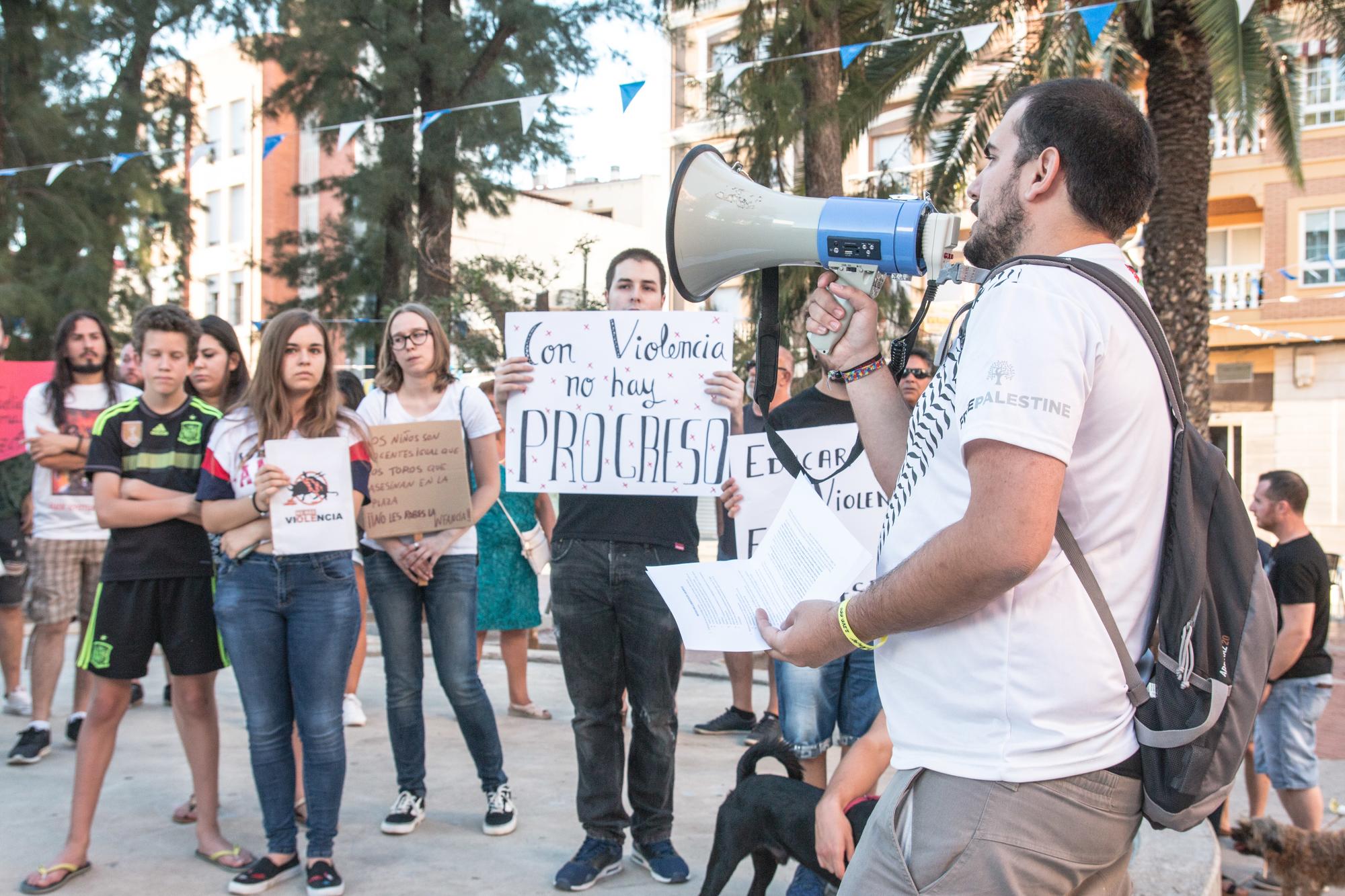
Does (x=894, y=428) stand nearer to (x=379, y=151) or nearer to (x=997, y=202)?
(x=997, y=202)

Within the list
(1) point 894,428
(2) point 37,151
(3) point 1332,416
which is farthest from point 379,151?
(3) point 1332,416

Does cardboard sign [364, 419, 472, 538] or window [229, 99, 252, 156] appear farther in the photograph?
window [229, 99, 252, 156]

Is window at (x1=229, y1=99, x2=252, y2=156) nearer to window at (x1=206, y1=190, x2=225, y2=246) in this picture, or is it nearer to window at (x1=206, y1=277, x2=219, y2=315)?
window at (x1=206, y1=190, x2=225, y2=246)

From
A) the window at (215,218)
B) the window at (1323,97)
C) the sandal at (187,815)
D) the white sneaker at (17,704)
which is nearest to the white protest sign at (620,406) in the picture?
the sandal at (187,815)

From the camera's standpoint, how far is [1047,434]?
1.39m

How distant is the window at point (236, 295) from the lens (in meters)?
36.2

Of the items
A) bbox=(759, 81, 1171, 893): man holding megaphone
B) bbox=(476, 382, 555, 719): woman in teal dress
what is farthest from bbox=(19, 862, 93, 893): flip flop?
bbox=(759, 81, 1171, 893): man holding megaphone

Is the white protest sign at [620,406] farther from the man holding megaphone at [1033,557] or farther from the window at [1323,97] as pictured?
the window at [1323,97]

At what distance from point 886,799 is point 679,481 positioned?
2.14 metres

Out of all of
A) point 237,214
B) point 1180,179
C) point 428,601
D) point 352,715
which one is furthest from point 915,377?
point 237,214

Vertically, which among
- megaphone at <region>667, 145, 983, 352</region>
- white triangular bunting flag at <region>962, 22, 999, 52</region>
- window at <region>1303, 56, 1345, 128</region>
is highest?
window at <region>1303, 56, 1345, 128</region>

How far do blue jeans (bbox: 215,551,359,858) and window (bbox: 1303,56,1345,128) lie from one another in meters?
21.8

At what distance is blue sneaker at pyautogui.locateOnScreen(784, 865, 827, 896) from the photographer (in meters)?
3.34

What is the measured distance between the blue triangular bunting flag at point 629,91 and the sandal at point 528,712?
4.92 metres
